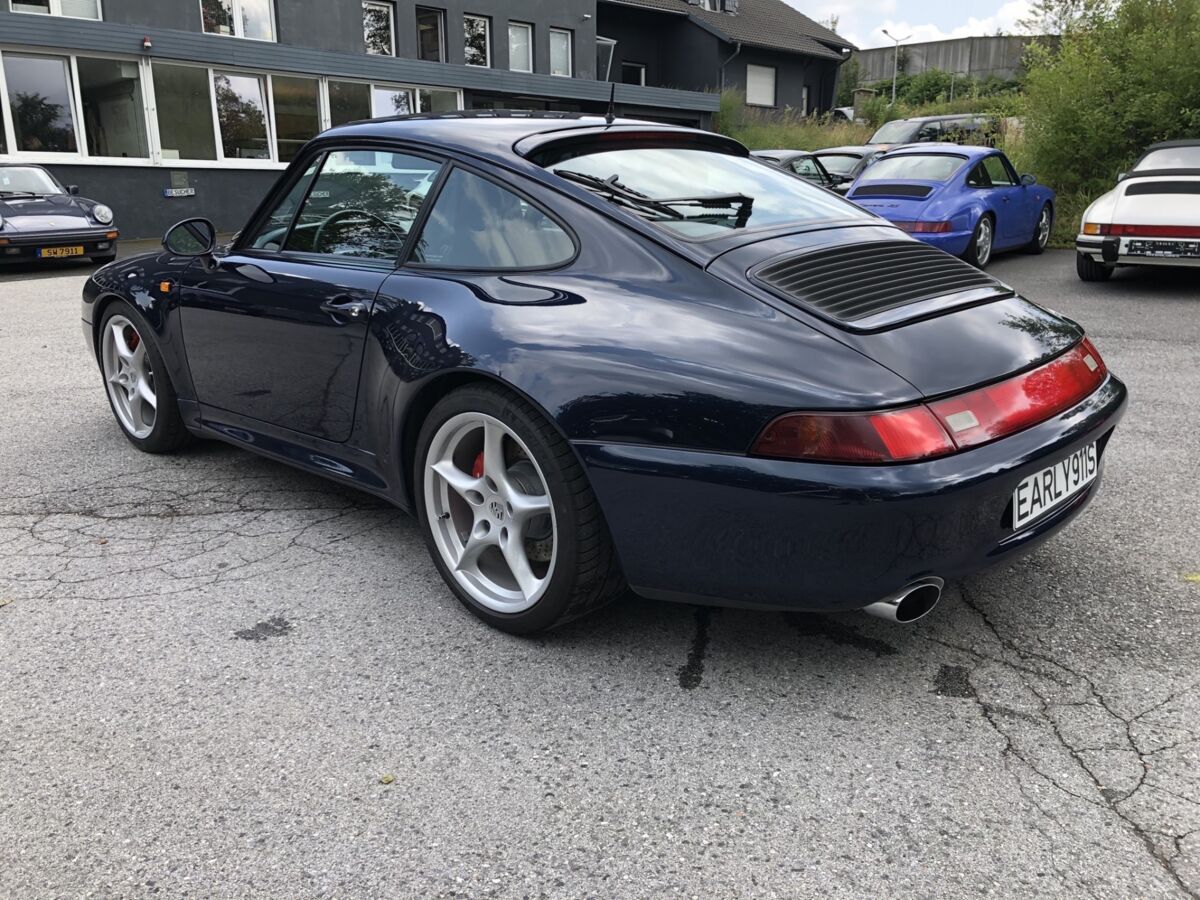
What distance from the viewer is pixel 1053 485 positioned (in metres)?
2.62

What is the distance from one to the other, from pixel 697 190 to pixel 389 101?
21603 millimetres

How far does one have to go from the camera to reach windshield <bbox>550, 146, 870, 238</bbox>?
115 inches

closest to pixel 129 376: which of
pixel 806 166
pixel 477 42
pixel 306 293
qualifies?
pixel 306 293

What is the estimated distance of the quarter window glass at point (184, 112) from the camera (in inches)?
754

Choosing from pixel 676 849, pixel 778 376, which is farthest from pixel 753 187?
pixel 676 849

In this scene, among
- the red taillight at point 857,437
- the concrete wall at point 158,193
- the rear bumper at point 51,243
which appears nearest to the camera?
the red taillight at point 857,437

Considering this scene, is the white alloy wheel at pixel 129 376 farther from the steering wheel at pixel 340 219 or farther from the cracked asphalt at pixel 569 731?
the steering wheel at pixel 340 219

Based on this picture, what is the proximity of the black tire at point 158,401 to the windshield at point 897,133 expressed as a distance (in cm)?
1963

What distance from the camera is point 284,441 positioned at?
3658mm

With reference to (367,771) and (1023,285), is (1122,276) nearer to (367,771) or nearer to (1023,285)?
(1023,285)

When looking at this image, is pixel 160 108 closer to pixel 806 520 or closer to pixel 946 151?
pixel 946 151

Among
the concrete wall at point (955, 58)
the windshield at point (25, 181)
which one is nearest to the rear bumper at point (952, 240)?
the windshield at point (25, 181)

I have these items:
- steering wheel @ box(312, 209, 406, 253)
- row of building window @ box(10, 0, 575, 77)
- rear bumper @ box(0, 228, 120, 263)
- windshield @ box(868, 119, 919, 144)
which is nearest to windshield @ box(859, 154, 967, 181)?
steering wheel @ box(312, 209, 406, 253)

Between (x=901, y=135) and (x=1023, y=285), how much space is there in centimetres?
1246
